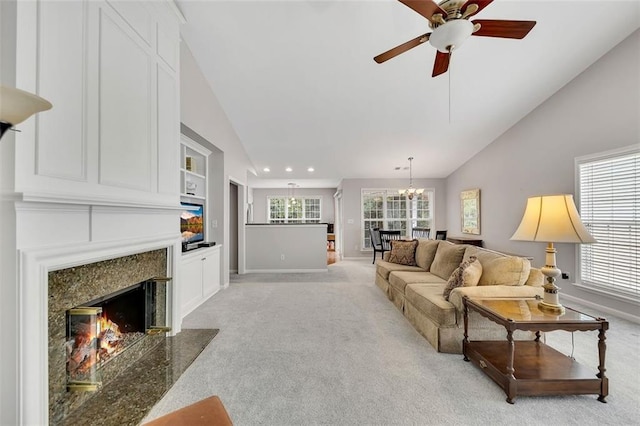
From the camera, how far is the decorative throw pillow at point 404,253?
4502 mm

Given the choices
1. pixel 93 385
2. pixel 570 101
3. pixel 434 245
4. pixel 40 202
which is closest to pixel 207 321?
pixel 93 385

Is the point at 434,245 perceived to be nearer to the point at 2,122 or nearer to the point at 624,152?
the point at 624,152

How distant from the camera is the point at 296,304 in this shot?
3830mm

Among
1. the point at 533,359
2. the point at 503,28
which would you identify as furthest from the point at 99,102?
the point at 533,359

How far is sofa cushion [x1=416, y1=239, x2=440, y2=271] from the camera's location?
4.14 meters

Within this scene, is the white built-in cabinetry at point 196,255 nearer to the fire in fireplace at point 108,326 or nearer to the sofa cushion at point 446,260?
the fire in fireplace at point 108,326

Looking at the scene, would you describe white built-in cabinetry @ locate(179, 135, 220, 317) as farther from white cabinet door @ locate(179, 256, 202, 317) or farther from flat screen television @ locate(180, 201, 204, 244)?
flat screen television @ locate(180, 201, 204, 244)

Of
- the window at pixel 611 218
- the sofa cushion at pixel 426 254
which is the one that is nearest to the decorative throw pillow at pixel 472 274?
the sofa cushion at pixel 426 254

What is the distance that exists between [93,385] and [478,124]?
20.4 feet

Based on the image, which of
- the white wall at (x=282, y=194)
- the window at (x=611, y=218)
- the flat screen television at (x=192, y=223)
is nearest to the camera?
the window at (x=611, y=218)

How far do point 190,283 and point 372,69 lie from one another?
3838 millimetres

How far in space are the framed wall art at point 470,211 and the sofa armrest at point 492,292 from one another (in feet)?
14.3

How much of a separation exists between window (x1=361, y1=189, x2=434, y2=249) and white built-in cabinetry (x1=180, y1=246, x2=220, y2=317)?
4.87 m

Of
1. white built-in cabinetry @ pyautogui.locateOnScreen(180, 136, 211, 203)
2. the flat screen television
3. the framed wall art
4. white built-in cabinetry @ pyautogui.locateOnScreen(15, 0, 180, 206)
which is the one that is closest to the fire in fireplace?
white built-in cabinetry @ pyautogui.locateOnScreen(15, 0, 180, 206)
